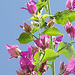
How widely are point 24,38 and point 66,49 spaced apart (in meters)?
0.18

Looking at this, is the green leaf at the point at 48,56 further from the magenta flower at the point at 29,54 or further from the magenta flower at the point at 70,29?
the magenta flower at the point at 70,29

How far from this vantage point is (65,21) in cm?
85

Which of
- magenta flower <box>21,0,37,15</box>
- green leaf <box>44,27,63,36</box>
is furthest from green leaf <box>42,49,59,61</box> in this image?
magenta flower <box>21,0,37,15</box>

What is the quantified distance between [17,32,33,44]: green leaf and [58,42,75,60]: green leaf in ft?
0.42

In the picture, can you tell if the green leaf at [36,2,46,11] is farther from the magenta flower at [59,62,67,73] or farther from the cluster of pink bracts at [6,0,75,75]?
the magenta flower at [59,62,67,73]

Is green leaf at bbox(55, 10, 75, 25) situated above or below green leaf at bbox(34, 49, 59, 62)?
above

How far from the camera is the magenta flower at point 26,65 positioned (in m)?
0.65

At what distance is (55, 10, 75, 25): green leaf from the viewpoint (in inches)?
32.9

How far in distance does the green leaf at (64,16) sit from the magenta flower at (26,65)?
0.91 ft

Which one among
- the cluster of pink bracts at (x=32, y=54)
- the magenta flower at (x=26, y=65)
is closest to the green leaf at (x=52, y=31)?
the cluster of pink bracts at (x=32, y=54)

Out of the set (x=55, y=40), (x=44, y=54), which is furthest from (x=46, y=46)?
(x=55, y=40)

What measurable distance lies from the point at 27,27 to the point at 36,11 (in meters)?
0.10

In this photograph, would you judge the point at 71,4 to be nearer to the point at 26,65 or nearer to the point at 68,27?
the point at 68,27

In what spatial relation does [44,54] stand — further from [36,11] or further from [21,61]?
[36,11]
